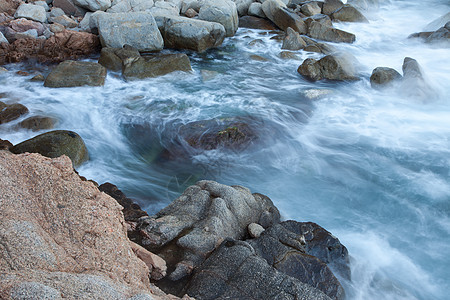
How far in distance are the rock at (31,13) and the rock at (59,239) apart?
35.9ft

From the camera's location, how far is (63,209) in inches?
116

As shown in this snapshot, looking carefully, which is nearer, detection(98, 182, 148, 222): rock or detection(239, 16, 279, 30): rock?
detection(98, 182, 148, 222): rock

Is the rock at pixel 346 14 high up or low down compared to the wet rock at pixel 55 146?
up

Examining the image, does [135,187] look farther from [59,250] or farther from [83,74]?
[83,74]

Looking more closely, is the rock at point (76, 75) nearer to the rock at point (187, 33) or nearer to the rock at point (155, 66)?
the rock at point (155, 66)

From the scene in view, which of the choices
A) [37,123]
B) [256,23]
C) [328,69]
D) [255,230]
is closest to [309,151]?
[255,230]

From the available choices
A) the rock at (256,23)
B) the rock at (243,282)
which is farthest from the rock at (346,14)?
the rock at (243,282)

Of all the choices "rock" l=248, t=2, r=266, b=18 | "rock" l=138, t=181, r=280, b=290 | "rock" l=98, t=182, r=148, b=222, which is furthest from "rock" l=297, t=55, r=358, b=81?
"rock" l=98, t=182, r=148, b=222

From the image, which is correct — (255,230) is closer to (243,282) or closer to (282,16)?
(243,282)

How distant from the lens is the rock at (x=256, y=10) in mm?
15320

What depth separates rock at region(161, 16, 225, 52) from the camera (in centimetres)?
1191

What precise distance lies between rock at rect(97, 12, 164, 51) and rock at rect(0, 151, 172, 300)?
855cm

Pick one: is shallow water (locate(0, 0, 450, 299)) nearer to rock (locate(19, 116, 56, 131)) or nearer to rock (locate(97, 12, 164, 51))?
rock (locate(19, 116, 56, 131))

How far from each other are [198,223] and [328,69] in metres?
7.93
